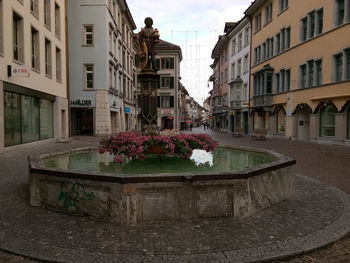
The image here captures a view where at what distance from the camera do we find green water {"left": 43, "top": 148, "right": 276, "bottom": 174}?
5727 mm

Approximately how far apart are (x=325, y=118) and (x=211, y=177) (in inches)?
769

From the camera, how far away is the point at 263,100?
29.4 metres

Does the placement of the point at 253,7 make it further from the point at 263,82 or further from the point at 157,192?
the point at 157,192

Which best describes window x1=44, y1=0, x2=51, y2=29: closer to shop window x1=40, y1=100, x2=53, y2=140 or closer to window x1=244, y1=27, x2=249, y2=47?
shop window x1=40, y1=100, x2=53, y2=140

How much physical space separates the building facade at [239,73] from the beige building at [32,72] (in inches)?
812

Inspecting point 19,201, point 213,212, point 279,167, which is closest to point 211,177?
point 213,212

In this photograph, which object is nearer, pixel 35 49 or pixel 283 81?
pixel 35 49

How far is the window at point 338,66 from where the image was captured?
18953mm

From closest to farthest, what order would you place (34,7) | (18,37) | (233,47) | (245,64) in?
(18,37), (34,7), (245,64), (233,47)

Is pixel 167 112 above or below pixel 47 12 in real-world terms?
below

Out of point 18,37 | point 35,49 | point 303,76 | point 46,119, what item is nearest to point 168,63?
point 303,76

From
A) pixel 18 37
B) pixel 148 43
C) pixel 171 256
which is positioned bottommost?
pixel 171 256

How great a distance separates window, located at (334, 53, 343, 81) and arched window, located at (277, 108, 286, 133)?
7.49 meters

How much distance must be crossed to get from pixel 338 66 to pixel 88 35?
70.6 feet
